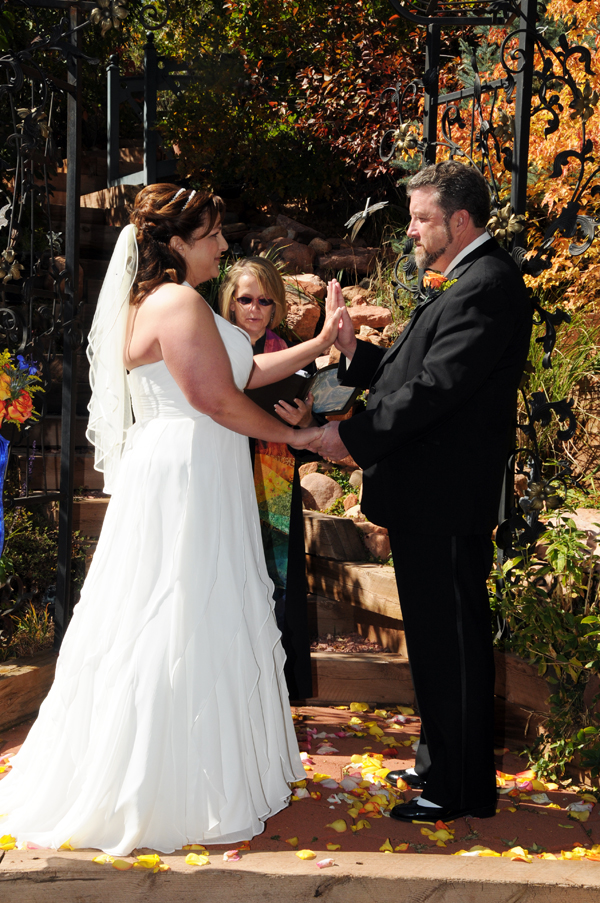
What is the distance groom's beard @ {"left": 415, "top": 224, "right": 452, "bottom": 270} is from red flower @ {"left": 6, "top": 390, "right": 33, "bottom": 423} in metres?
1.97

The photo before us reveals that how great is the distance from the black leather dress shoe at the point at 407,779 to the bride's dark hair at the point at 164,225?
2.23 meters

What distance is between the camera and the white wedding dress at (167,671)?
103 inches

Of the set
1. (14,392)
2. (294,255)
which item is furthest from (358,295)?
(14,392)

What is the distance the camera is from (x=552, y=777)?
3.36 m

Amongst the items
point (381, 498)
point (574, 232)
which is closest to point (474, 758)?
point (381, 498)

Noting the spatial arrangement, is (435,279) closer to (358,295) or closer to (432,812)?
(358,295)

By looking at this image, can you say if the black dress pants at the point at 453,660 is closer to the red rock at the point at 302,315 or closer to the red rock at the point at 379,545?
the red rock at the point at 379,545

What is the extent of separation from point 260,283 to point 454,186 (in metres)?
1.42

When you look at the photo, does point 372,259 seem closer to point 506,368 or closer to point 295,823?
point 506,368

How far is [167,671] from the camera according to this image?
8.71 ft

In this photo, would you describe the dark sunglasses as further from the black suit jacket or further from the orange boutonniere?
the black suit jacket

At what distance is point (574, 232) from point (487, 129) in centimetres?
76

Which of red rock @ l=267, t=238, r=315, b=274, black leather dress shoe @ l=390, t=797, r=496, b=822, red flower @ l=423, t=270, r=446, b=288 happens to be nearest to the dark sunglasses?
red flower @ l=423, t=270, r=446, b=288

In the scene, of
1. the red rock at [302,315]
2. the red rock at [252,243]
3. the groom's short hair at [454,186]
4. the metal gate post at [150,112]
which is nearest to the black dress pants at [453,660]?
the groom's short hair at [454,186]
